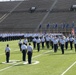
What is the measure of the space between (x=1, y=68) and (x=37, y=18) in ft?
179

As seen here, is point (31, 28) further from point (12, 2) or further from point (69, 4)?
point (12, 2)

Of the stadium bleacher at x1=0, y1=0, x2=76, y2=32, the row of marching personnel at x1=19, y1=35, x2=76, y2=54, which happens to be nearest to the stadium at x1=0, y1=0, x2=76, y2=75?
the stadium bleacher at x1=0, y1=0, x2=76, y2=32

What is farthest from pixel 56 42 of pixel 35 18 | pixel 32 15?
pixel 32 15

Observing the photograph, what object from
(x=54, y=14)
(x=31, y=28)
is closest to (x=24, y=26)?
(x=31, y=28)

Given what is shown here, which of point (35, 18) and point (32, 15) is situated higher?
point (32, 15)

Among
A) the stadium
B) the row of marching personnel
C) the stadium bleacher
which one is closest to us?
the row of marching personnel

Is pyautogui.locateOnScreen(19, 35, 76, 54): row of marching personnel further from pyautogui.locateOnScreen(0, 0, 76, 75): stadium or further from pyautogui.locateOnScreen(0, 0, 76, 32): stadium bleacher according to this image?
pyautogui.locateOnScreen(0, 0, 76, 32): stadium bleacher

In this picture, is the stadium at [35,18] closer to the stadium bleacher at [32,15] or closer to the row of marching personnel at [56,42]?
the stadium bleacher at [32,15]

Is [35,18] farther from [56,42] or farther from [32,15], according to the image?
[56,42]

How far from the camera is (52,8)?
251ft

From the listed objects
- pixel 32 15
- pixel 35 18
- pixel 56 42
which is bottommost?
pixel 56 42

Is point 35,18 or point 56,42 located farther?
point 35,18

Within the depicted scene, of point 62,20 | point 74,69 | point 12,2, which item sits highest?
point 12,2

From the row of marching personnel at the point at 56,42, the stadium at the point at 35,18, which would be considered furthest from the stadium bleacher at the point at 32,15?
the row of marching personnel at the point at 56,42
